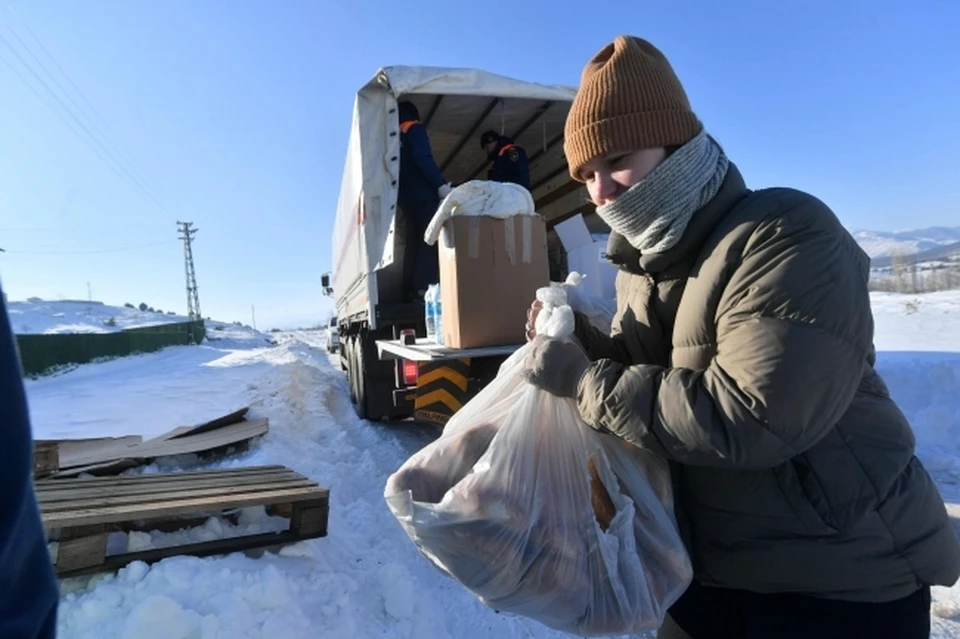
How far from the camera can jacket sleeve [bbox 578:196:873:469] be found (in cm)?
97

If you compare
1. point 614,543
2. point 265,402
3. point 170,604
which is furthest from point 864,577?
point 265,402

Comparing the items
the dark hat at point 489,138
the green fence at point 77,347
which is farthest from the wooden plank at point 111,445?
the green fence at point 77,347

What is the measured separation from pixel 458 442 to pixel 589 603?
0.47 metres

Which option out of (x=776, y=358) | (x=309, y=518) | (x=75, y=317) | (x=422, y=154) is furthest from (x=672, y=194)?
(x=75, y=317)

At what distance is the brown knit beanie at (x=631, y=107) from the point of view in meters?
1.25

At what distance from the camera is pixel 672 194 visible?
123 centimetres

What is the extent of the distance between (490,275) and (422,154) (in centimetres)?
204

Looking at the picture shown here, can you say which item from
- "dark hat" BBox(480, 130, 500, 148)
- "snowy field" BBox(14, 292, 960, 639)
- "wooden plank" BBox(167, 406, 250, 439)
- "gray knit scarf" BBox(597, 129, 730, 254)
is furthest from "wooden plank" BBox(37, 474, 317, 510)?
"dark hat" BBox(480, 130, 500, 148)

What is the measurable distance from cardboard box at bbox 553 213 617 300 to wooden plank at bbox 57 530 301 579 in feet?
9.45

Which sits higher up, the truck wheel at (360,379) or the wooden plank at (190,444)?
the truck wheel at (360,379)

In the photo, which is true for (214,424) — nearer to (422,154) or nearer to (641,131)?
(422,154)

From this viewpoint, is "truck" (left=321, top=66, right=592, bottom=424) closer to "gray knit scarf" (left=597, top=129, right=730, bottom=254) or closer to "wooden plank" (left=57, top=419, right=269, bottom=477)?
"wooden plank" (left=57, top=419, right=269, bottom=477)

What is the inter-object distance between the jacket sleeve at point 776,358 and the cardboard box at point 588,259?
11.5ft

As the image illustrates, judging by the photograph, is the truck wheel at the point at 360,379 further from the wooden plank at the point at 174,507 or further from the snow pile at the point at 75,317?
the snow pile at the point at 75,317
